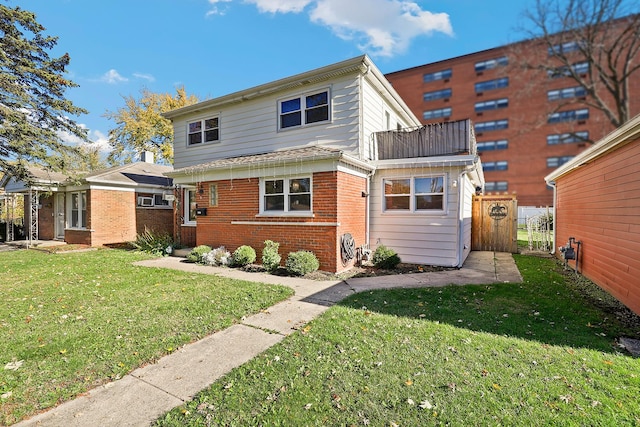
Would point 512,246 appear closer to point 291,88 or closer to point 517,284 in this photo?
point 517,284

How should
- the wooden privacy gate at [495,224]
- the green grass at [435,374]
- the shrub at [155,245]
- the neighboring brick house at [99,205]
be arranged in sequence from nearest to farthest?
the green grass at [435,374], the shrub at [155,245], the wooden privacy gate at [495,224], the neighboring brick house at [99,205]

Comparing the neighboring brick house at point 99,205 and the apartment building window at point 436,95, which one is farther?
the apartment building window at point 436,95

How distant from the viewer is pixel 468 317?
475 centimetres

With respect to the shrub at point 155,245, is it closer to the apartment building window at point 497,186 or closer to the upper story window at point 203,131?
the upper story window at point 203,131

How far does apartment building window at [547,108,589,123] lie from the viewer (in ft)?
100

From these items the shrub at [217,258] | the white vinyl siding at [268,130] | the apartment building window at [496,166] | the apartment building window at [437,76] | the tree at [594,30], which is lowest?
the shrub at [217,258]

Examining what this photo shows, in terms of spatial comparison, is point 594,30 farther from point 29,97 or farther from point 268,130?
point 29,97

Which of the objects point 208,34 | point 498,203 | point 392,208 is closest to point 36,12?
point 208,34

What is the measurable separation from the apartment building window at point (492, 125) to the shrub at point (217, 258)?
36288 mm

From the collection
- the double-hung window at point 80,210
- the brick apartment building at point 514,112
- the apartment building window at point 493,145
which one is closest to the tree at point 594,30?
the brick apartment building at point 514,112

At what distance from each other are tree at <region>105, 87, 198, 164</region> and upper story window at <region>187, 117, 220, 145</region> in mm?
15894

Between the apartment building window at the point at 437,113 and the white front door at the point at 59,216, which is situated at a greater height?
the apartment building window at the point at 437,113

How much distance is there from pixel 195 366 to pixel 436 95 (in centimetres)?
4215

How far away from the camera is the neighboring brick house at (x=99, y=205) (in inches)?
527
